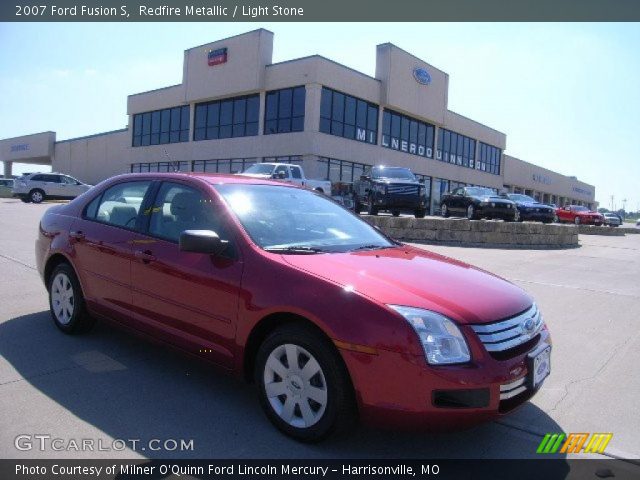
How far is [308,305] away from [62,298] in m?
3.06

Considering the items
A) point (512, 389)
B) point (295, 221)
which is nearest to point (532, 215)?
point (295, 221)

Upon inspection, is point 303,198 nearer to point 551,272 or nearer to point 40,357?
point 40,357

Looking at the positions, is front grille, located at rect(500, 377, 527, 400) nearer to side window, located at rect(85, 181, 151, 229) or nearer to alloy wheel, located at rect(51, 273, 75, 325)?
A: side window, located at rect(85, 181, 151, 229)

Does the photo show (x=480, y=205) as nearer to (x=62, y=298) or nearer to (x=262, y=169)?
(x=262, y=169)

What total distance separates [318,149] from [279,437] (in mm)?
27411

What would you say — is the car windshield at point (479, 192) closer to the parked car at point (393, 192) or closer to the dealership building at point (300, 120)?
the parked car at point (393, 192)

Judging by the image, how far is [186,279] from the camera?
3.48 m

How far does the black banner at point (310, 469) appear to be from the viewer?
2.57m

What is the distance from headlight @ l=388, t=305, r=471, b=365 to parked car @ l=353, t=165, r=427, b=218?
14407 mm

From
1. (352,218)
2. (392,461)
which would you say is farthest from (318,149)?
(392,461)

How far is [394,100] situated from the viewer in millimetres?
34625

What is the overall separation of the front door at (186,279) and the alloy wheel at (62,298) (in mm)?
1128

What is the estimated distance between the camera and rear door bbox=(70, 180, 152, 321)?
4066 mm

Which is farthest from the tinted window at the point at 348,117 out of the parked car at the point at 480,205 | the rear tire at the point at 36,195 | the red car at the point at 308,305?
the red car at the point at 308,305
